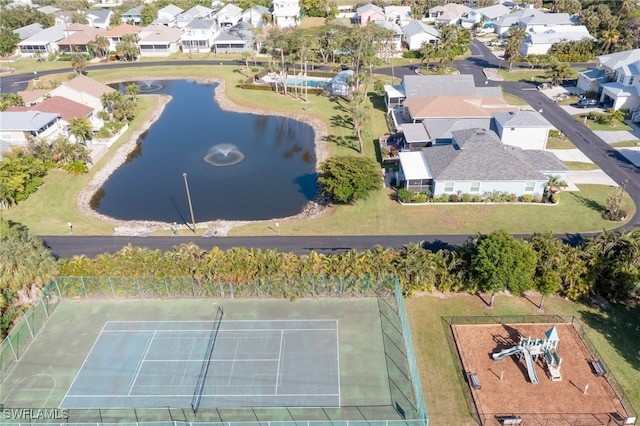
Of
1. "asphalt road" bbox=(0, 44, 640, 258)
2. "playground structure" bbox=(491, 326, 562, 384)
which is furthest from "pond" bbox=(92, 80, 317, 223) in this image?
"playground structure" bbox=(491, 326, 562, 384)

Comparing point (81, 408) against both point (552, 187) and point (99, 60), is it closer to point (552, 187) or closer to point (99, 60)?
point (552, 187)

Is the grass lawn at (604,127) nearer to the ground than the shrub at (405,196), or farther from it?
farther from it

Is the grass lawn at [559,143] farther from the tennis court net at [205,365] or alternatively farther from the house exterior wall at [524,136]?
the tennis court net at [205,365]

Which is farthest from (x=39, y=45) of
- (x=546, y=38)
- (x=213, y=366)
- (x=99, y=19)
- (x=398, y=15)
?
(x=546, y=38)

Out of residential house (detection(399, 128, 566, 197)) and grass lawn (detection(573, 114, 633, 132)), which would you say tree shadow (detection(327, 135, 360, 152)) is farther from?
grass lawn (detection(573, 114, 633, 132))

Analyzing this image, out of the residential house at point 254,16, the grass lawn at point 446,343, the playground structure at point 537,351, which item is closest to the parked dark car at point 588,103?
the grass lawn at point 446,343

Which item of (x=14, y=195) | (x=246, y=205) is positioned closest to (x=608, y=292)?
(x=246, y=205)
